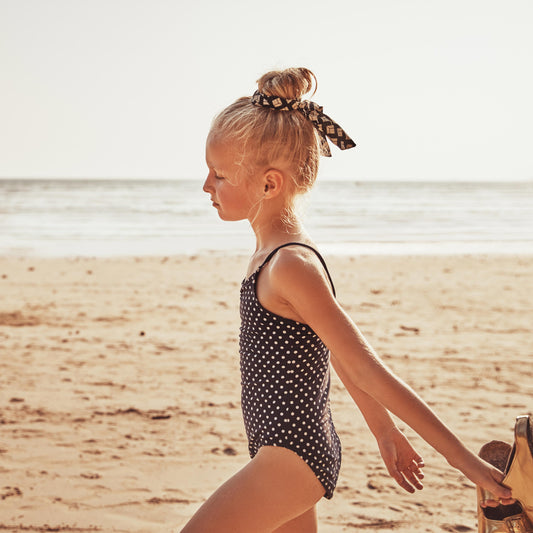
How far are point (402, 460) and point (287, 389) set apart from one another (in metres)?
0.36

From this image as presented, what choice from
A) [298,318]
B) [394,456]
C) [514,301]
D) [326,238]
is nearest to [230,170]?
[298,318]

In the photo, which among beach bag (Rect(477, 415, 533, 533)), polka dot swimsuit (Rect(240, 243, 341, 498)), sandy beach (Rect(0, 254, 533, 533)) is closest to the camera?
beach bag (Rect(477, 415, 533, 533))

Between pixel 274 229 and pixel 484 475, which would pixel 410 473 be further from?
pixel 274 229

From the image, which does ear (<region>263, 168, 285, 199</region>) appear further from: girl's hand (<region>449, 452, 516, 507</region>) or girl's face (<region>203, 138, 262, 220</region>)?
girl's hand (<region>449, 452, 516, 507</region>)

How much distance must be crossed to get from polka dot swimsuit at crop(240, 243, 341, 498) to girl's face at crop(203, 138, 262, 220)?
0.58ft

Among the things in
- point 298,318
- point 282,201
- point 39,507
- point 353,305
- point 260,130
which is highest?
point 353,305

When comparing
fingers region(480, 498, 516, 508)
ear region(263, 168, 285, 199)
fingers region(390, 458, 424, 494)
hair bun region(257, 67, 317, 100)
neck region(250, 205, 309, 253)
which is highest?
hair bun region(257, 67, 317, 100)

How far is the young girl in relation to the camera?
162 cm

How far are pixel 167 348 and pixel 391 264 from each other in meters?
6.96

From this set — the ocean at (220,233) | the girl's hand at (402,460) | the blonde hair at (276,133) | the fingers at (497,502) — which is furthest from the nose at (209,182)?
the ocean at (220,233)

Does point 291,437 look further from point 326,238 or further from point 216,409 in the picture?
point 326,238

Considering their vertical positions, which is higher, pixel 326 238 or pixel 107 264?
pixel 326 238

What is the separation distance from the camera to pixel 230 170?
188 centimetres

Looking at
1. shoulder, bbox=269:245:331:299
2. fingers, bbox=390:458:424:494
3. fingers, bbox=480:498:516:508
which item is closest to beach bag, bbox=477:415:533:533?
fingers, bbox=480:498:516:508
